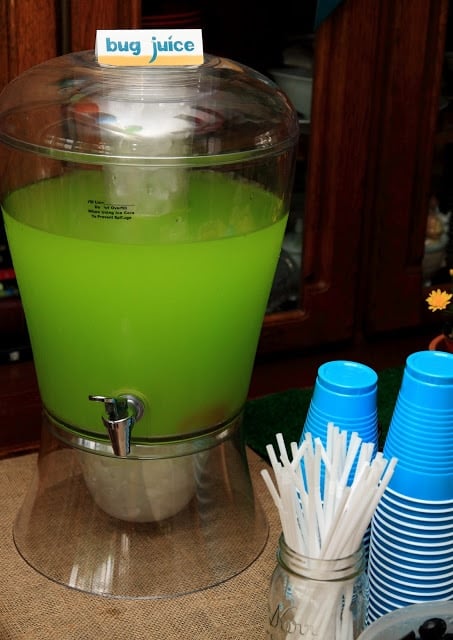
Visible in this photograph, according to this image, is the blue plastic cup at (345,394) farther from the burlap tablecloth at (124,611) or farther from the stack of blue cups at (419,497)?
the burlap tablecloth at (124,611)

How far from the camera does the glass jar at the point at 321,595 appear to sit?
72 centimetres

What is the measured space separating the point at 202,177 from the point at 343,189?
49 cm

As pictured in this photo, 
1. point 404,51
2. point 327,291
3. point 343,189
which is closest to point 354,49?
point 404,51

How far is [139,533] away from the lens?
102cm

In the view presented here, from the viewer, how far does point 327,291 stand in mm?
1396

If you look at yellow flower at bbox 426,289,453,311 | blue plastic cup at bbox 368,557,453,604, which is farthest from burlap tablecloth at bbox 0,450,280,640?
yellow flower at bbox 426,289,453,311

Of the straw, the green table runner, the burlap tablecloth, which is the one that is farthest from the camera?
the green table runner

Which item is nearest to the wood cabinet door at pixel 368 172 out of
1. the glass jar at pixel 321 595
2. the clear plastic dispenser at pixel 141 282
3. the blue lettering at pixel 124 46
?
the clear plastic dispenser at pixel 141 282

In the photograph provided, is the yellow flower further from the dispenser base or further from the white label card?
the white label card

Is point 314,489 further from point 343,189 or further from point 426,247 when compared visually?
point 426,247

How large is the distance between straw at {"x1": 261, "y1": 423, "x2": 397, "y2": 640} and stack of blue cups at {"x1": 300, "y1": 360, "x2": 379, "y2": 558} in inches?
2.5

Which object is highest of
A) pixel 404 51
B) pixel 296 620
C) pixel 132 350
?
pixel 404 51

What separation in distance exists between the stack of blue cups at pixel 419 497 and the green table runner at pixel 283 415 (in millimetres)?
400

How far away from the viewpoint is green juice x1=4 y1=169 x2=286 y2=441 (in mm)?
857
